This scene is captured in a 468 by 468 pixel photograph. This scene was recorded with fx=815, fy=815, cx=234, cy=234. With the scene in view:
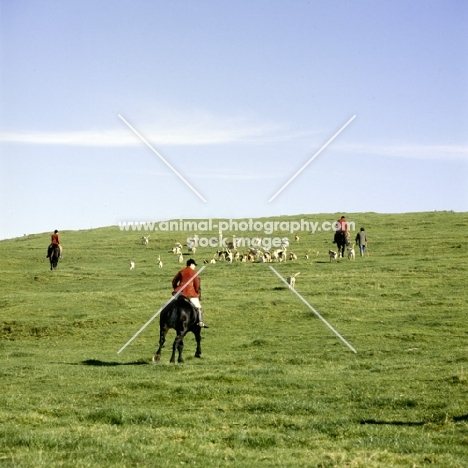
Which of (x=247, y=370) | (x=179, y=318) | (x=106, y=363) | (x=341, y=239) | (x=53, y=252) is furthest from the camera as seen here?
(x=341, y=239)

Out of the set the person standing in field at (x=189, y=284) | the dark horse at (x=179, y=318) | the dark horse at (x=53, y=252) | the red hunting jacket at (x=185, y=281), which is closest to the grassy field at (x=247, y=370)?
the dark horse at (x=179, y=318)

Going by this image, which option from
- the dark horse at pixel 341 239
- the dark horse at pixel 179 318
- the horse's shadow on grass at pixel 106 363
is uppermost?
the dark horse at pixel 341 239

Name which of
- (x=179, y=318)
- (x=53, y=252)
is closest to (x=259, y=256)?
(x=53, y=252)

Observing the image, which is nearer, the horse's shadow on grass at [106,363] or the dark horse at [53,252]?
the horse's shadow on grass at [106,363]

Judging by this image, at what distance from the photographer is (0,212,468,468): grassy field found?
37.8ft

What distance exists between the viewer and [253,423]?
1370 cm

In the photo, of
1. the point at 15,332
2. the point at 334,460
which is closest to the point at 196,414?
the point at 334,460

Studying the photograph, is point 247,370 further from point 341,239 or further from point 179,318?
point 341,239

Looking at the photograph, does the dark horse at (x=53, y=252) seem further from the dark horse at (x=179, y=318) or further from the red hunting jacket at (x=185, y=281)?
the red hunting jacket at (x=185, y=281)

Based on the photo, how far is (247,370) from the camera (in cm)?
1983

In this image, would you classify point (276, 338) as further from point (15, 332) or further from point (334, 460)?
point (334, 460)

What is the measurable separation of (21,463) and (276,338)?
18.0m

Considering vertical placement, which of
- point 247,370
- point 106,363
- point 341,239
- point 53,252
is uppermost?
point 341,239

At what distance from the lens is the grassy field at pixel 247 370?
11.5 meters
